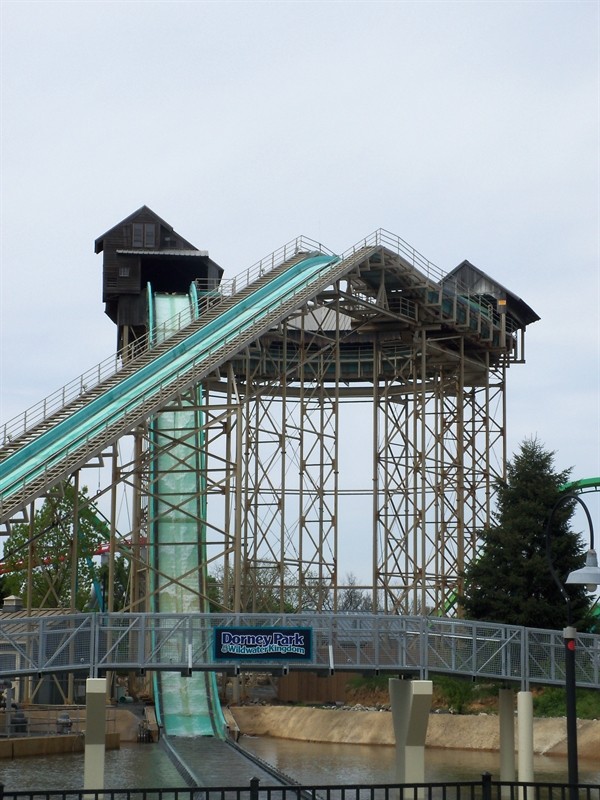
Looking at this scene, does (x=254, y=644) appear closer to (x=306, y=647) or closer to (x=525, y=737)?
(x=306, y=647)

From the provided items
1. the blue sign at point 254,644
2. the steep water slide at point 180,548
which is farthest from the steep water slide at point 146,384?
the blue sign at point 254,644

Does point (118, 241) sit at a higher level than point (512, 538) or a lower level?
higher

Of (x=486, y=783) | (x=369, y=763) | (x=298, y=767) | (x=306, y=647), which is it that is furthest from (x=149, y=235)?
(x=486, y=783)

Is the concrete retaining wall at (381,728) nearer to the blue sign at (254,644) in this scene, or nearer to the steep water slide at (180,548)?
the steep water slide at (180,548)

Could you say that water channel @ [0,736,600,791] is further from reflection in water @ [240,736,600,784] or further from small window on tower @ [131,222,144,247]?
small window on tower @ [131,222,144,247]

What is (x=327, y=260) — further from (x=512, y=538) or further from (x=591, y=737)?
(x=591, y=737)

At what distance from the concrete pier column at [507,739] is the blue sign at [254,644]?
5.39 meters

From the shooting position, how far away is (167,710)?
125 feet

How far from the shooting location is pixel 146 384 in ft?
133

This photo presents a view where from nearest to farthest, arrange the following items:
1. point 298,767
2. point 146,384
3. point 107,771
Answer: point 107,771 → point 298,767 → point 146,384

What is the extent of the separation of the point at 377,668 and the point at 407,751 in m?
1.74

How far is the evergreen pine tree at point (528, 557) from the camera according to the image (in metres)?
36.9

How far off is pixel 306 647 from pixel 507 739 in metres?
5.70

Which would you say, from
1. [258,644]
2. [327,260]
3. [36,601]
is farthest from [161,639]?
[36,601]
